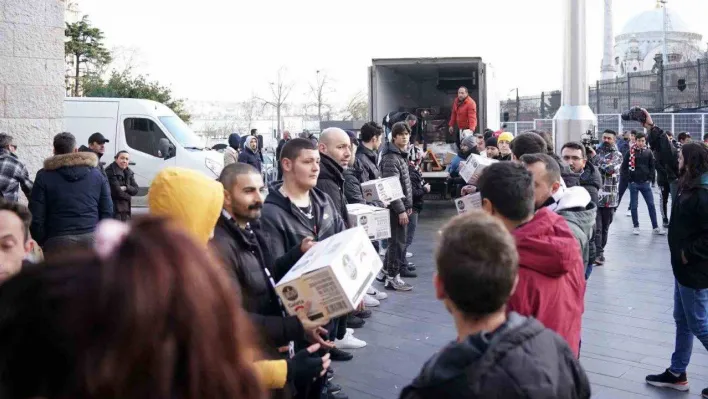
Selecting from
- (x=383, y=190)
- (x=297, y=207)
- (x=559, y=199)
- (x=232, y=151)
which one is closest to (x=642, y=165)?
(x=383, y=190)

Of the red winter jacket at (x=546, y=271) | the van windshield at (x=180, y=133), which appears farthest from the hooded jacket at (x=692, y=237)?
Result: the van windshield at (x=180, y=133)

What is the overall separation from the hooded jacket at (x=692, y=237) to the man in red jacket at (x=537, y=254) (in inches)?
90.0

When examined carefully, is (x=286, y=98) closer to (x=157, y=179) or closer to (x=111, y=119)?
(x=111, y=119)

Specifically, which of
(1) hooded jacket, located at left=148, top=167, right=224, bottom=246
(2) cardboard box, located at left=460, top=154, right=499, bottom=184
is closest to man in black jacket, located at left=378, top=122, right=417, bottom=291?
(2) cardboard box, located at left=460, top=154, right=499, bottom=184

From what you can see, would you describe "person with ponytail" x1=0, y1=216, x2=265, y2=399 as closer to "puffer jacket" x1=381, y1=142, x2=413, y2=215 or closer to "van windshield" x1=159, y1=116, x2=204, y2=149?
"puffer jacket" x1=381, y1=142, x2=413, y2=215

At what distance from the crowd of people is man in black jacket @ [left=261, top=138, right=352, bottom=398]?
0.01 metres

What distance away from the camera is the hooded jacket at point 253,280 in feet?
10.7

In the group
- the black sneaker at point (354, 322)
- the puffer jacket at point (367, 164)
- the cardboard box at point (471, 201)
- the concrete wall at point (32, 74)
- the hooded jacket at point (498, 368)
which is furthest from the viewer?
the puffer jacket at point (367, 164)

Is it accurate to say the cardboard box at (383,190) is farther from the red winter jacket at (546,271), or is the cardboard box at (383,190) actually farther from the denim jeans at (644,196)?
the denim jeans at (644,196)

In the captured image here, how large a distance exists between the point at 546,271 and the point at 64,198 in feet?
15.8

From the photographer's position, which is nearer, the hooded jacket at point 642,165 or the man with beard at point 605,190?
the man with beard at point 605,190

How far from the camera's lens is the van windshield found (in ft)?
57.0

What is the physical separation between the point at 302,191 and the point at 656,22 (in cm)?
9378

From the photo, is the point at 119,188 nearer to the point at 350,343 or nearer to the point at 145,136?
the point at 350,343
